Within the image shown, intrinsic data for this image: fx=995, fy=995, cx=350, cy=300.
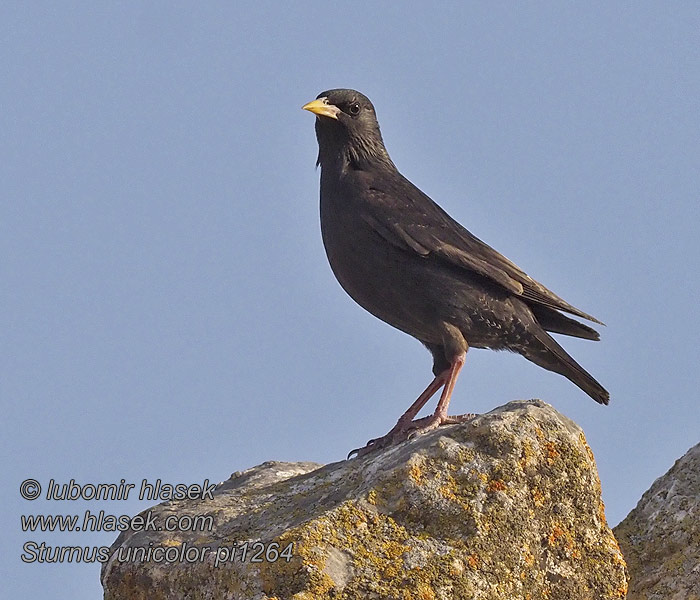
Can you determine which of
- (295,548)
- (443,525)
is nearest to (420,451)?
(443,525)

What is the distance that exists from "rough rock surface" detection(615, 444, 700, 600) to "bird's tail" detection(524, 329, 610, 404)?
1458mm

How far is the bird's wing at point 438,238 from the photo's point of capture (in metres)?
7.84

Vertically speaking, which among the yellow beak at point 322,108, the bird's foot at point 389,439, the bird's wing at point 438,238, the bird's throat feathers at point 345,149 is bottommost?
the bird's foot at point 389,439

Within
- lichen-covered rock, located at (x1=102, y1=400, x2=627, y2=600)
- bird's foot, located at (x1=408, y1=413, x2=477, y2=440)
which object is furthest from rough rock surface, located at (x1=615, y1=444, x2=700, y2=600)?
bird's foot, located at (x1=408, y1=413, x2=477, y2=440)

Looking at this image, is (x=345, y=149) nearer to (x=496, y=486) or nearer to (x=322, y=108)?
(x=322, y=108)

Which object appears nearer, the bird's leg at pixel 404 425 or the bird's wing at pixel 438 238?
the bird's leg at pixel 404 425

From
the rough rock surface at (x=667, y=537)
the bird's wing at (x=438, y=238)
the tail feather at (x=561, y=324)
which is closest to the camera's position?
the rough rock surface at (x=667, y=537)

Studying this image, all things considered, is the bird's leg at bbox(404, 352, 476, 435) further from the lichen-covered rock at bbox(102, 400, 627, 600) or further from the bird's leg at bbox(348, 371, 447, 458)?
the lichen-covered rock at bbox(102, 400, 627, 600)

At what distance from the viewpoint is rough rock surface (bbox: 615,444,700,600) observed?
6.01 m

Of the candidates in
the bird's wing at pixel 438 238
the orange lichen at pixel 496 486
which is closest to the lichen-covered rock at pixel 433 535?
the orange lichen at pixel 496 486

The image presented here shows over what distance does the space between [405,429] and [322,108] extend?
9.84 feet

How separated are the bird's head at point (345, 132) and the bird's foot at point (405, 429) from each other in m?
2.44

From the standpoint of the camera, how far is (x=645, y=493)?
6.92m

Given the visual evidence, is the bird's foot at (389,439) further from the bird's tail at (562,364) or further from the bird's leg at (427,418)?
the bird's tail at (562,364)
